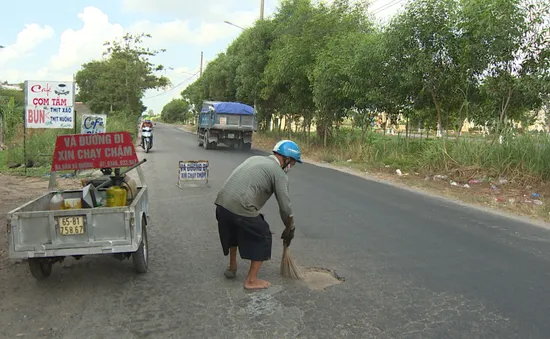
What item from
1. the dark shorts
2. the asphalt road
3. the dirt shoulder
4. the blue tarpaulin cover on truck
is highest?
the blue tarpaulin cover on truck

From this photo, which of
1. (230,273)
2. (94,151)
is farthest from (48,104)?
(230,273)

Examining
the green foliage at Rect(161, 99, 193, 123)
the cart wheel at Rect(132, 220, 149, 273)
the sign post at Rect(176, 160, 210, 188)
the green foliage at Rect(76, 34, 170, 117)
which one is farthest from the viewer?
the green foliage at Rect(161, 99, 193, 123)

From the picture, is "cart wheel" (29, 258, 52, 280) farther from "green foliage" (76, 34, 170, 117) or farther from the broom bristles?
"green foliage" (76, 34, 170, 117)

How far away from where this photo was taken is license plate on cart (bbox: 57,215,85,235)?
4.11 meters

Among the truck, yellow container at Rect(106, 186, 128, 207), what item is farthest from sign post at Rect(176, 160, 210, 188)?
the truck

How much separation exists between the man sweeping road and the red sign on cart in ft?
5.17

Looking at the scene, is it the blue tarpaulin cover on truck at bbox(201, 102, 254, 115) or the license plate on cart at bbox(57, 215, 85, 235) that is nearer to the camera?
the license plate on cart at bbox(57, 215, 85, 235)

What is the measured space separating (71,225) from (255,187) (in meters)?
1.73

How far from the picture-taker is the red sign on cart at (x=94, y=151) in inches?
203

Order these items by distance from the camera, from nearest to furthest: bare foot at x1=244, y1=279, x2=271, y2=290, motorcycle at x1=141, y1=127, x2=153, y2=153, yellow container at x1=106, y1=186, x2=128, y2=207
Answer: bare foot at x1=244, y1=279, x2=271, y2=290
yellow container at x1=106, y1=186, x2=128, y2=207
motorcycle at x1=141, y1=127, x2=153, y2=153

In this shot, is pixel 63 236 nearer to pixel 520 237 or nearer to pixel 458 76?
pixel 520 237

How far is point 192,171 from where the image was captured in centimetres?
1077

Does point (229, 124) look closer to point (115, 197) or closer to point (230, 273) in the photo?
point (115, 197)

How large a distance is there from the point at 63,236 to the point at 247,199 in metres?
1.72
